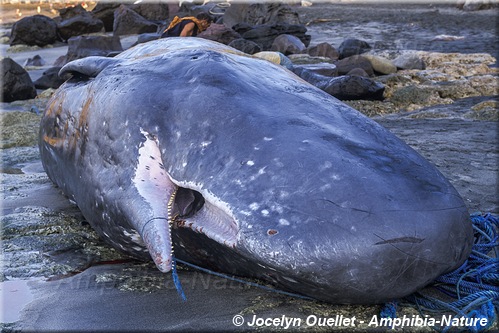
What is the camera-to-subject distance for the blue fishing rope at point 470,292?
2.63 metres

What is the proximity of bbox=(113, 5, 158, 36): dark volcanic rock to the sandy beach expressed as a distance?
11653mm

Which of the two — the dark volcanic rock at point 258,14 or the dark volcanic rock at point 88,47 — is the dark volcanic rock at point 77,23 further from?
the dark volcanic rock at point 88,47

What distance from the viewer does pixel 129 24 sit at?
18.9 meters

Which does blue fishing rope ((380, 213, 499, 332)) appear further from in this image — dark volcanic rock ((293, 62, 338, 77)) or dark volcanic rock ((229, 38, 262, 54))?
dark volcanic rock ((229, 38, 262, 54))

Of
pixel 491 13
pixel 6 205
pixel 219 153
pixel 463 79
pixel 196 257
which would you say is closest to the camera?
pixel 219 153

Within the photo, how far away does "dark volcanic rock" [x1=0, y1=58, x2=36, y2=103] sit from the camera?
9.30 m

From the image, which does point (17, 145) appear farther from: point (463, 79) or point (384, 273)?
point (463, 79)

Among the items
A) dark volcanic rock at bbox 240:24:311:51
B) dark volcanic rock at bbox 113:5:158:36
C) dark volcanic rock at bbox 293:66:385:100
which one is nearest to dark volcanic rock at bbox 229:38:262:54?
dark volcanic rock at bbox 240:24:311:51

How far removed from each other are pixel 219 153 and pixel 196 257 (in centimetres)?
55

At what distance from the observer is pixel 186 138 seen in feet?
10.0

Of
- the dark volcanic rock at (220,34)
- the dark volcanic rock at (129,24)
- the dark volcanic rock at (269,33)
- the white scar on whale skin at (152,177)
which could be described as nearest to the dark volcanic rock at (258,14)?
the dark volcanic rock at (129,24)

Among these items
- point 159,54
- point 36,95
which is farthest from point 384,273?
point 36,95

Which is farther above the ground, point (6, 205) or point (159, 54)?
point (159, 54)

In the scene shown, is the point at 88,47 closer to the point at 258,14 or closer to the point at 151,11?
the point at 258,14
